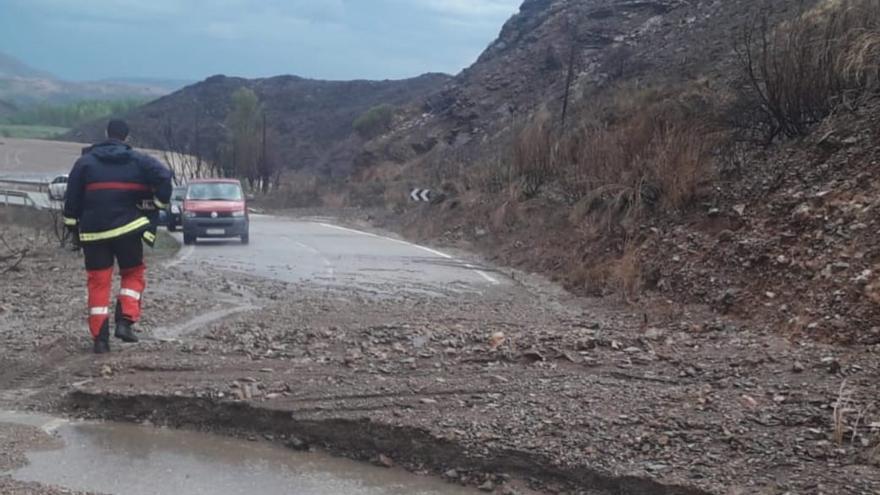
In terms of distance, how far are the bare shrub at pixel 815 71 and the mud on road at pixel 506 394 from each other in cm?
511

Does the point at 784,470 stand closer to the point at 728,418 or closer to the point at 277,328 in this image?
the point at 728,418

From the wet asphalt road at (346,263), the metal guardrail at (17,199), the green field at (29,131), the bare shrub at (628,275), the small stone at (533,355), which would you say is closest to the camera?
the small stone at (533,355)

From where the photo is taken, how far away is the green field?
11405cm

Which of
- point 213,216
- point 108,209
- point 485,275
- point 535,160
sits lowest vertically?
point 485,275

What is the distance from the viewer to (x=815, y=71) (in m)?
13.4

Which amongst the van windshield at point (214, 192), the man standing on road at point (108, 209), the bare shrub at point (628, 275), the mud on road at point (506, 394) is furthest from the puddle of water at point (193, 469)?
the van windshield at point (214, 192)

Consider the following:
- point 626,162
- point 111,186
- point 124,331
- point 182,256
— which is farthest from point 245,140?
point 111,186

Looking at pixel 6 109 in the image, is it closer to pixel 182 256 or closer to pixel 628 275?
pixel 182 256

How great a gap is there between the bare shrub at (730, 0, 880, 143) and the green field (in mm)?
109446

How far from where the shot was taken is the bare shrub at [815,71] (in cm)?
1274

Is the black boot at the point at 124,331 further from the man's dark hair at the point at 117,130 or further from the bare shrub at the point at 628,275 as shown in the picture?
the bare shrub at the point at 628,275

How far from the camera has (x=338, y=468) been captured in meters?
5.95

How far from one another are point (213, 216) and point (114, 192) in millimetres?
16250

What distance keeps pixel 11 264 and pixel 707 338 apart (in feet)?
35.9
